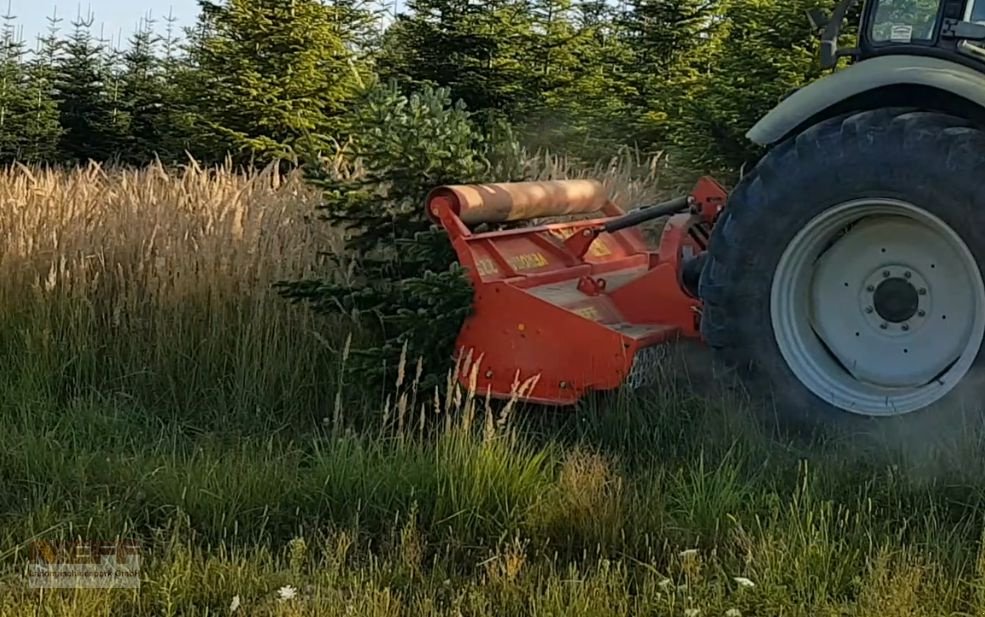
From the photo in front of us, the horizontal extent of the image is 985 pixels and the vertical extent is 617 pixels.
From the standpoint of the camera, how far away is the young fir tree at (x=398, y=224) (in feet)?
15.4

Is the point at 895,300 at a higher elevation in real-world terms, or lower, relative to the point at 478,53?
lower

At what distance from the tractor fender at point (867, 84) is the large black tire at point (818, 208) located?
9cm

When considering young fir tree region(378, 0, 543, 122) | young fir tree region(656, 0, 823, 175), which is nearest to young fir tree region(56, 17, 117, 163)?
young fir tree region(378, 0, 543, 122)

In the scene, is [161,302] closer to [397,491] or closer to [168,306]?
[168,306]

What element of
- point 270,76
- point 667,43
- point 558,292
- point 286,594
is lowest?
point 286,594

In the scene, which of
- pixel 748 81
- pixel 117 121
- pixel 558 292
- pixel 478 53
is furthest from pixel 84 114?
pixel 558 292

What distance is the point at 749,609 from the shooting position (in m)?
2.93

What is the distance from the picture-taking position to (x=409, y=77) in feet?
44.9

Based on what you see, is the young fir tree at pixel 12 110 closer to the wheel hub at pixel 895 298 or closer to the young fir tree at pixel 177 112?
the young fir tree at pixel 177 112

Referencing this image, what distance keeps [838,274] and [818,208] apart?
12.3 inches

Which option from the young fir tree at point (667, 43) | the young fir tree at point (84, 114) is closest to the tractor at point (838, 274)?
the young fir tree at point (667, 43)

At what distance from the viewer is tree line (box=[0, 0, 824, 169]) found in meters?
13.8

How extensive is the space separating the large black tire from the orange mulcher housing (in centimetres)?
40

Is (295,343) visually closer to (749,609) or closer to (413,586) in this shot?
(413,586)
